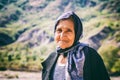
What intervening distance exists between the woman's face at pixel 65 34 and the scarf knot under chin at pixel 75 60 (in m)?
0.02

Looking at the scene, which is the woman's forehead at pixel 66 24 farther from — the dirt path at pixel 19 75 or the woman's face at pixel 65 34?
the dirt path at pixel 19 75

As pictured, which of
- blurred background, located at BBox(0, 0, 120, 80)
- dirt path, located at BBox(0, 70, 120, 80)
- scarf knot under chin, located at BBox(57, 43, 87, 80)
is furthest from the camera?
blurred background, located at BBox(0, 0, 120, 80)

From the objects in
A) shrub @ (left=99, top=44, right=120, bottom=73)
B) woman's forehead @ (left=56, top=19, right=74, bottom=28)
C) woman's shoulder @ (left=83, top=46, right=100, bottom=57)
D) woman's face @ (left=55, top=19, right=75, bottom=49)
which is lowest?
shrub @ (left=99, top=44, right=120, bottom=73)

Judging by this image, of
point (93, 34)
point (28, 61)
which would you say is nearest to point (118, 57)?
point (93, 34)

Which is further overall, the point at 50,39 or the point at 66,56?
the point at 50,39

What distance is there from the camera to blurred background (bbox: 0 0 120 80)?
421cm

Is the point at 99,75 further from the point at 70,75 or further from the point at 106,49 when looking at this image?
the point at 106,49

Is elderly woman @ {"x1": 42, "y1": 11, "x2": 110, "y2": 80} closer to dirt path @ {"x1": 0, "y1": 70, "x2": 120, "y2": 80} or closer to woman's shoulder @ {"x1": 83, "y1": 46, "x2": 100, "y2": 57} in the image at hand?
woman's shoulder @ {"x1": 83, "y1": 46, "x2": 100, "y2": 57}

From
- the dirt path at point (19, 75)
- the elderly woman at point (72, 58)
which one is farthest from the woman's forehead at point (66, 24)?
the dirt path at point (19, 75)

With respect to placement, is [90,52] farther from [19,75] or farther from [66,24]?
[19,75]

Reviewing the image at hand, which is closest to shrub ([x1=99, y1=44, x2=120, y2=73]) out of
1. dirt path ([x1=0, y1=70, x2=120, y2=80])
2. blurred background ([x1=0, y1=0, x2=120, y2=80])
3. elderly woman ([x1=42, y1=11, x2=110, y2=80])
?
blurred background ([x1=0, y1=0, x2=120, y2=80])

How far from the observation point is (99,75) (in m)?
0.94

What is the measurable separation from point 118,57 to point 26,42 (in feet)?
4.94

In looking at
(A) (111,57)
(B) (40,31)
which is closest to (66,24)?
(A) (111,57)
